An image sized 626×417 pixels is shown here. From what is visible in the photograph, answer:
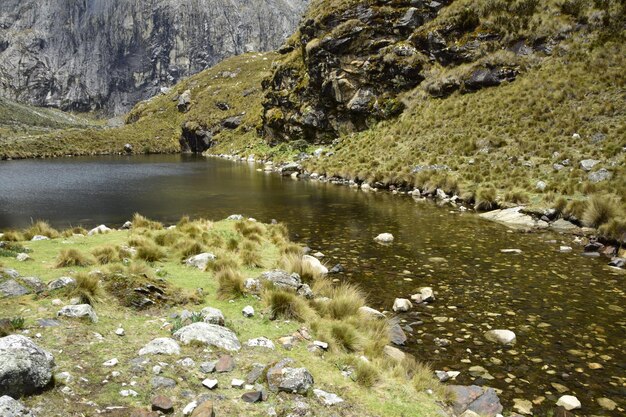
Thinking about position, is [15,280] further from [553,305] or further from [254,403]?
[553,305]

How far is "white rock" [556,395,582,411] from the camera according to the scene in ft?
24.6

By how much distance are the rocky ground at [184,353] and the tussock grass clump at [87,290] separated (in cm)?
2

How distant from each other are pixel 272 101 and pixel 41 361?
293 feet

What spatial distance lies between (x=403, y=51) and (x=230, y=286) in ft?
189

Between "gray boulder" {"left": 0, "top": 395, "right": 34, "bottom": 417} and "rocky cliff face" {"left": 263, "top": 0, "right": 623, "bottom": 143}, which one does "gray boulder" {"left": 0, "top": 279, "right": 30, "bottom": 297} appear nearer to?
"gray boulder" {"left": 0, "top": 395, "right": 34, "bottom": 417}

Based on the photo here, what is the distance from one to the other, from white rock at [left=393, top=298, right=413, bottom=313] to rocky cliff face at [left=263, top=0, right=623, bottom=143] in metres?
42.8

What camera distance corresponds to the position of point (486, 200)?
2772cm

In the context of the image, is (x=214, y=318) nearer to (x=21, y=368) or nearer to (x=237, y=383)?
(x=237, y=383)

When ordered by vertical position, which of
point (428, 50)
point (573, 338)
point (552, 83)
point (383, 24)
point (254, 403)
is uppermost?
point (383, 24)

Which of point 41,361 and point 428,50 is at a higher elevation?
point 428,50

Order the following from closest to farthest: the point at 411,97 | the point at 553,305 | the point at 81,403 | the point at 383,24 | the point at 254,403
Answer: the point at 81,403, the point at 254,403, the point at 553,305, the point at 411,97, the point at 383,24

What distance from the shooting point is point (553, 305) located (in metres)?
12.0

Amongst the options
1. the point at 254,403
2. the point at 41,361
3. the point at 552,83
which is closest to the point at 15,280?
the point at 41,361

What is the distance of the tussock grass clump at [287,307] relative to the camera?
373 inches
